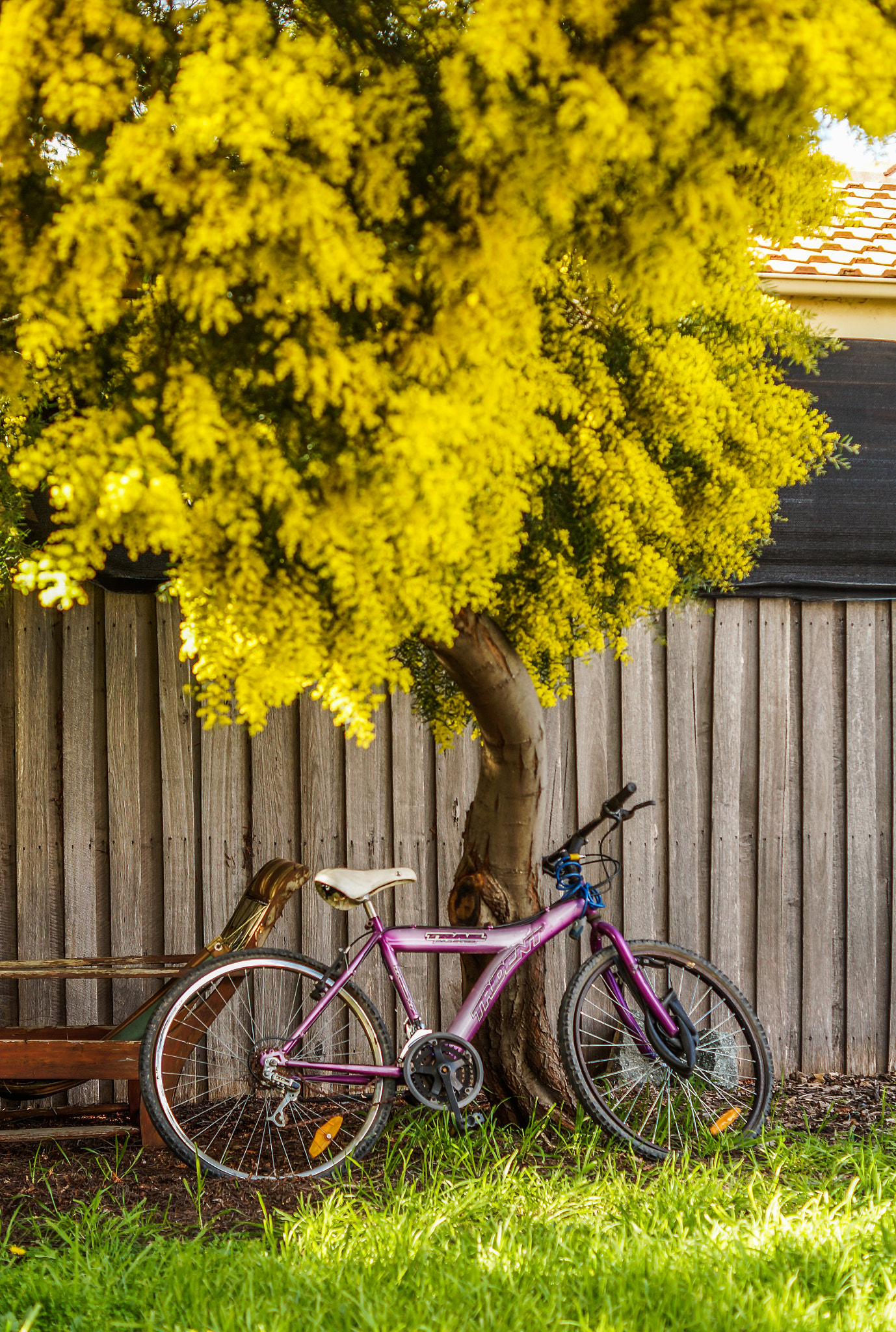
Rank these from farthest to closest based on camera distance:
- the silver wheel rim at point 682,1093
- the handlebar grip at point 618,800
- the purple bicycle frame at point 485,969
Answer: the handlebar grip at point 618,800 → the silver wheel rim at point 682,1093 → the purple bicycle frame at point 485,969

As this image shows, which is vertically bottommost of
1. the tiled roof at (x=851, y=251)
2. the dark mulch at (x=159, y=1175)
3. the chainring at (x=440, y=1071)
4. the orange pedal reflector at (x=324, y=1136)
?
the dark mulch at (x=159, y=1175)

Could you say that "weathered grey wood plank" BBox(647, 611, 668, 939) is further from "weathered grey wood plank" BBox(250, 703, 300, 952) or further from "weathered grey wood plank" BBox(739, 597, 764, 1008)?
"weathered grey wood plank" BBox(250, 703, 300, 952)

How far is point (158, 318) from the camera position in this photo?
7.65 ft

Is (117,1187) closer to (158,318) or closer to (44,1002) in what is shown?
(44,1002)

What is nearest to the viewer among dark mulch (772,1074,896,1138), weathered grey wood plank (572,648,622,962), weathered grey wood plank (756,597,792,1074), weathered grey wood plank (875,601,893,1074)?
dark mulch (772,1074,896,1138)

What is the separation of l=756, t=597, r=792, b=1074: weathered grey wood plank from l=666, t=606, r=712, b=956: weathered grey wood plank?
0.25 meters

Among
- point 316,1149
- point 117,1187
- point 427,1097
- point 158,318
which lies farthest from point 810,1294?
point 158,318

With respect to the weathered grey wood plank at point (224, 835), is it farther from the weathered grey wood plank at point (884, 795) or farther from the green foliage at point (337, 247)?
the weathered grey wood plank at point (884, 795)

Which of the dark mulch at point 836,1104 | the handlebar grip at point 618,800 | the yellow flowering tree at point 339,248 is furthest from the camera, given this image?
the dark mulch at point 836,1104

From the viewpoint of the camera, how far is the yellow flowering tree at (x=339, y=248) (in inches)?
80.4

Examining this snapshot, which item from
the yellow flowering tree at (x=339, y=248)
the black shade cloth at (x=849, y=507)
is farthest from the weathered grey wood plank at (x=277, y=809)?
the black shade cloth at (x=849, y=507)

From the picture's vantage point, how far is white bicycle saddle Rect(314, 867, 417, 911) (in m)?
3.12

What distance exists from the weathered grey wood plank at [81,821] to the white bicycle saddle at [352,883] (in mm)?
1202

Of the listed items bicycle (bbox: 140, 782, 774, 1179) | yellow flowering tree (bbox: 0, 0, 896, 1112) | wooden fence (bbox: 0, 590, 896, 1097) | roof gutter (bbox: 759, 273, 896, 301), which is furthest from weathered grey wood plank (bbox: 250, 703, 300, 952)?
roof gutter (bbox: 759, 273, 896, 301)
